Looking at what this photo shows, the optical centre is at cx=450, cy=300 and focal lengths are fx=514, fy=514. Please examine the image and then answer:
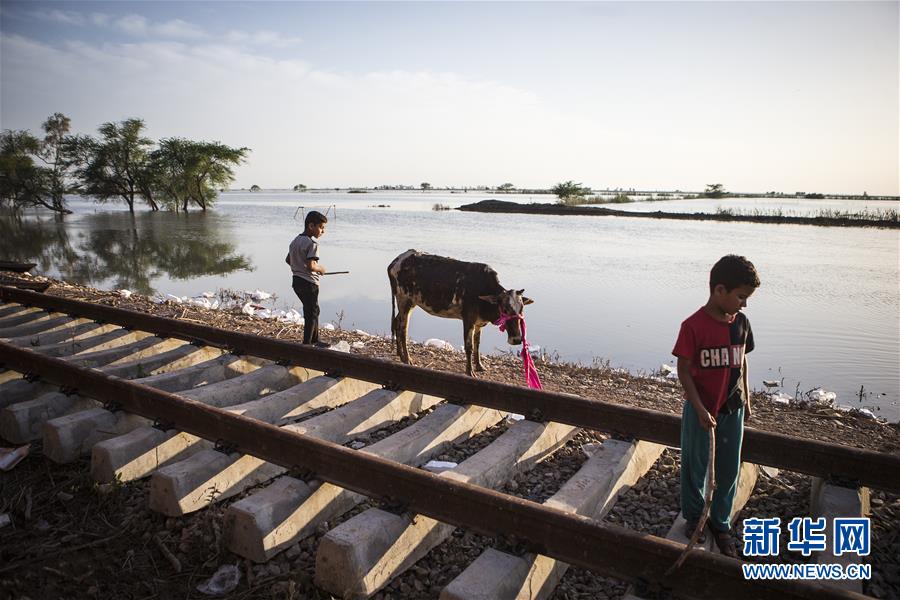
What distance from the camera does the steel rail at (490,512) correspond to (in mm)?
2449

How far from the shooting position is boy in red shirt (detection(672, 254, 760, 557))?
2.85m

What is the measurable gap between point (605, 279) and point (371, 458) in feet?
49.9

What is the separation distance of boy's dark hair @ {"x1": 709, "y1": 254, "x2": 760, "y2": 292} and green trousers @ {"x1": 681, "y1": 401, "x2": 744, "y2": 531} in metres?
0.74

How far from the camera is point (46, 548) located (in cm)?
318

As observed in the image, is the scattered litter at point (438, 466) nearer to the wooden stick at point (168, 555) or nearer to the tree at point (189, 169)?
the wooden stick at point (168, 555)

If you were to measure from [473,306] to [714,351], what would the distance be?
3.58m

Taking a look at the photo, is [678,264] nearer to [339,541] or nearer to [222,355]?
[222,355]

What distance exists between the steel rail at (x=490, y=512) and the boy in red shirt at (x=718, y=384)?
65 cm

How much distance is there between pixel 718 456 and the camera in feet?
10.1

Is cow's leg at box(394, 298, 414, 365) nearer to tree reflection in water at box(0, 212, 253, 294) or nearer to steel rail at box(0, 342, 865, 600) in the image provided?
steel rail at box(0, 342, 865, 600)

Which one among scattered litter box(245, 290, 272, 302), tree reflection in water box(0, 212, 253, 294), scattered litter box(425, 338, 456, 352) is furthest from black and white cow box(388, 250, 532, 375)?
tree reflection in water box(0, 212, 253, 294)

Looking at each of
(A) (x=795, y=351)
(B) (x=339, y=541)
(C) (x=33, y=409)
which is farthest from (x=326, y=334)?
(A) (x=795, y=351)

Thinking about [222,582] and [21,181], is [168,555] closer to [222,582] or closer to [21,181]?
[222,582]

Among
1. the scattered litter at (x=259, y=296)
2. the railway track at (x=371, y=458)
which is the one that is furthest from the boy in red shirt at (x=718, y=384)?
the scattered litter at (x=259, y=296)
